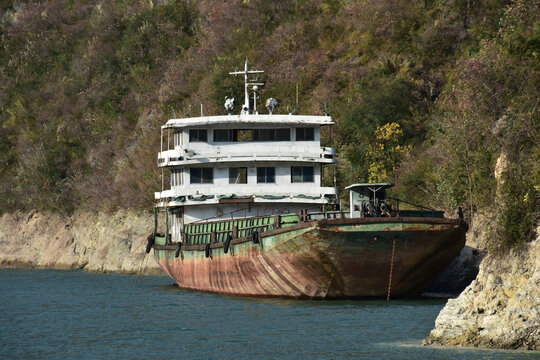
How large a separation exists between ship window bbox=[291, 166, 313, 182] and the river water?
5.91m

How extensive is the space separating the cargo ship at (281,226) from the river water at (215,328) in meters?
0.79

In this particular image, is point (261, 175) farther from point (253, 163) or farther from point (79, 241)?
point (79, 241)

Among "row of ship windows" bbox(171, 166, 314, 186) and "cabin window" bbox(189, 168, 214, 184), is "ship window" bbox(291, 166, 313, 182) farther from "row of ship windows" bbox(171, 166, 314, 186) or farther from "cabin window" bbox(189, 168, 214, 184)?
"cabin window" bbox(189, 168, 214, 184)

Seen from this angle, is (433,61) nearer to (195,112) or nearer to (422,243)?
(195,112)

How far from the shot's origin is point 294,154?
37344 mm

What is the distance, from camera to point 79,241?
205 ft

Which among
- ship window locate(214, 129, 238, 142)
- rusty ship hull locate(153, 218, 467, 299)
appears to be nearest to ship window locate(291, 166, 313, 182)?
ship window locate(214, 129, 238, 142)

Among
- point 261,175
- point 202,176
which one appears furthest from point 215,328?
point 202,176

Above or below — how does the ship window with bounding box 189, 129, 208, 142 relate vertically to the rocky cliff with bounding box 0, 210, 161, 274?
above

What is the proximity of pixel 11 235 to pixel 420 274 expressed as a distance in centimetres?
4374

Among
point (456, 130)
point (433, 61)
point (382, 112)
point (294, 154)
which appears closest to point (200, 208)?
point (294, 154)

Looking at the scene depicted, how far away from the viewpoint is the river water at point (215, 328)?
21.9 metres

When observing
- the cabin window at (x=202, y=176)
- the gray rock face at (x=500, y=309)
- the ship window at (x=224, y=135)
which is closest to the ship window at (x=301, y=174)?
the ship window at (x=224, y=135)

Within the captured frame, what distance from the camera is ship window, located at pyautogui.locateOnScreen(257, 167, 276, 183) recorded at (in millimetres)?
37562
